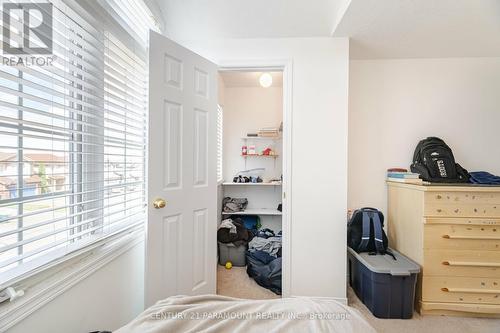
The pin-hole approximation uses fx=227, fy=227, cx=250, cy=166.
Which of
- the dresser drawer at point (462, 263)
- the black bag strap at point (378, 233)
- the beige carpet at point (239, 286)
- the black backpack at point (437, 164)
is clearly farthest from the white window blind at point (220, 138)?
the dresser drawer at point (462, 263)

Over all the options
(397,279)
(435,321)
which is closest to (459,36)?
(397,279)

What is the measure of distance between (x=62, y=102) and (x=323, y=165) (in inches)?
74.4

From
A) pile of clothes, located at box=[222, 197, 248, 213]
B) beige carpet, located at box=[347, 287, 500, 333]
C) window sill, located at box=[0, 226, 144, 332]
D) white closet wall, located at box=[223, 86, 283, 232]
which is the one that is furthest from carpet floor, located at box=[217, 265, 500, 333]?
white closet wall, located at box=[223, 86, 283, 232]

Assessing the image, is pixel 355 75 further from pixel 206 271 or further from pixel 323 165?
pixel 206 271

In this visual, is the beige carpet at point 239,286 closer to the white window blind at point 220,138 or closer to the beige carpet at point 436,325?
the beige carpet at point 436,325

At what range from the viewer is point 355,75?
254 cm

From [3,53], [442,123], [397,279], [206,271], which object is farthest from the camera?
[442,123]

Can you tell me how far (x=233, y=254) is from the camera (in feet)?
9.43

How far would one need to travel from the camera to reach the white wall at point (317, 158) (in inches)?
81.6

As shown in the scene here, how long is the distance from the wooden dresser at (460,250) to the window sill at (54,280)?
2.36m

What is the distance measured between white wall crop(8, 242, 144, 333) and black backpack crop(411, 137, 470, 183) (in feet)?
8.74

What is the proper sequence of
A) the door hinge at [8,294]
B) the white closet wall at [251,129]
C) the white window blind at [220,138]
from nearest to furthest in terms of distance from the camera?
the door hinge at [8,294], the white window blind at [220,138], the white closet wall at [251,129]

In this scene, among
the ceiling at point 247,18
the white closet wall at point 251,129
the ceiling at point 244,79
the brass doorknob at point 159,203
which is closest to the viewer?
the brass doorknob at point 159,203

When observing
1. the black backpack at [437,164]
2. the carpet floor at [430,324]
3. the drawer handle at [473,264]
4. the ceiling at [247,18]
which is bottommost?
the carpet floor at [430,324]
